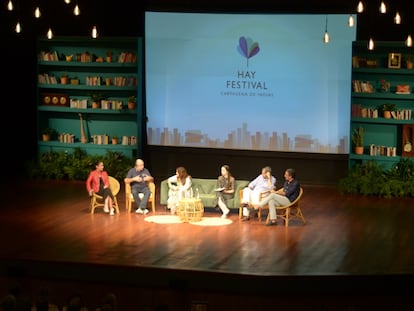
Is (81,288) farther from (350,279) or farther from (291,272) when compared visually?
(350,279)

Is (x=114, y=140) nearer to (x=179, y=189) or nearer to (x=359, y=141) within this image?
(x=179, y=189)

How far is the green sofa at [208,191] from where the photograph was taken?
13547mm

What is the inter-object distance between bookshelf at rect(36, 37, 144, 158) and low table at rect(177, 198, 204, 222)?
13.2 feet

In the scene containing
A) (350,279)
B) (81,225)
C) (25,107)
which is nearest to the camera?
(350,279)

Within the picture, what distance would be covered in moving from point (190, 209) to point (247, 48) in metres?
4.38

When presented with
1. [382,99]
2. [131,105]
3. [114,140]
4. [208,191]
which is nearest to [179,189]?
[208,191]

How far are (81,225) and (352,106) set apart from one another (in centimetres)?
582

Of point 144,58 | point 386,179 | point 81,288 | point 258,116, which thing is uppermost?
point 144,58

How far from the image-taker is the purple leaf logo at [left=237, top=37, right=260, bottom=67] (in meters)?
16.2

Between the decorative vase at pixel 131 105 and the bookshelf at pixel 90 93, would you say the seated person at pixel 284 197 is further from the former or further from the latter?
the decorative vase at pixel 131 105

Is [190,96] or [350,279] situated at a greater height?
[190,96]

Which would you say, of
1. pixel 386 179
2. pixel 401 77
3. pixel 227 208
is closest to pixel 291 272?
pixel 227 208

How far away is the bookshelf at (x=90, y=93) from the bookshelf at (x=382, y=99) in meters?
4.06

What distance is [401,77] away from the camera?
1605 cm
